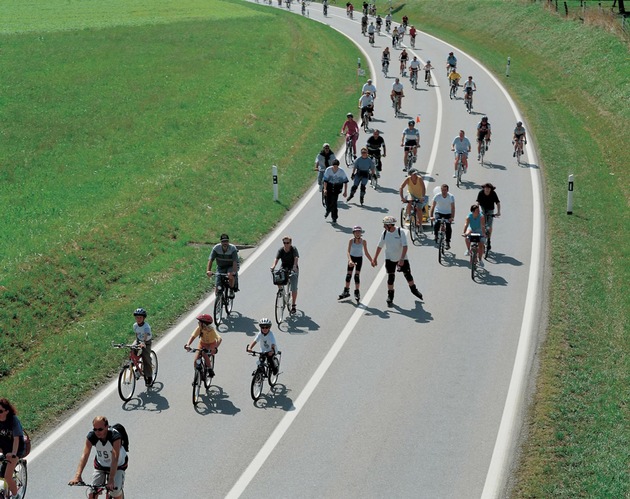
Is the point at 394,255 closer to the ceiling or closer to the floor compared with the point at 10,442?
closer to the ceiling

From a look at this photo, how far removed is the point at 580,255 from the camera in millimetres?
24281

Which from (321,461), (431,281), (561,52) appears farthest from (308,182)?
(561,52)

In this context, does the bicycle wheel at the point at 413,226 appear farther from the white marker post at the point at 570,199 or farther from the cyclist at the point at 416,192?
the white marker post at the point at 570,199

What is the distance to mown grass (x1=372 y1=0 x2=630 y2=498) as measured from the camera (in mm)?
14648

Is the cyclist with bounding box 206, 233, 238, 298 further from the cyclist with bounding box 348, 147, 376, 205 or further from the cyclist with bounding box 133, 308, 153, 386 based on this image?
the cyclist with bounding box 348, 147, 376, 205

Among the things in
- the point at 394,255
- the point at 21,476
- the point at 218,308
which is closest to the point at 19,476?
the point at 21,476

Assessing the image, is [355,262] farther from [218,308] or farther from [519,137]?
[519,137]

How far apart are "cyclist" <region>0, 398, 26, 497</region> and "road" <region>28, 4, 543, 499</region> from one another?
93 centimetres

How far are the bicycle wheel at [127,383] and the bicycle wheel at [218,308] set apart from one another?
3.31m

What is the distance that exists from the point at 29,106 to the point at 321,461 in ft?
103

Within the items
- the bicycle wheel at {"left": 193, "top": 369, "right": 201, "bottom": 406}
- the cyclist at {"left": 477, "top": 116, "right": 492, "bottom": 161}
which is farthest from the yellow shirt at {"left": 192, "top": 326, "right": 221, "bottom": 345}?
the cyclist at {"left": 477, "top": 116, "right": 492, "bottom": 161}

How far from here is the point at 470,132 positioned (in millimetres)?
40219

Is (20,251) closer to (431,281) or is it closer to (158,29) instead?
(431,281)

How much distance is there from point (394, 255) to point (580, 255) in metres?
5.44
